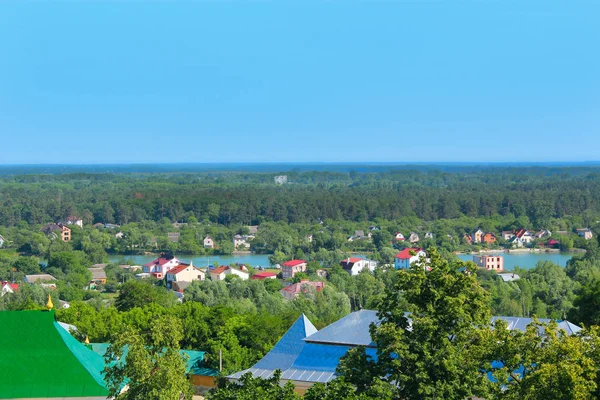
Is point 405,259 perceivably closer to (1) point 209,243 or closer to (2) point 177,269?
(2) point 177,269

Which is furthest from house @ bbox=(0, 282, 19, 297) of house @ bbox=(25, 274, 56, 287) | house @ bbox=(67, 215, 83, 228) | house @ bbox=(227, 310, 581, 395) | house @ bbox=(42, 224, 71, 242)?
house @ bbox=(67, 215, 83, 228)

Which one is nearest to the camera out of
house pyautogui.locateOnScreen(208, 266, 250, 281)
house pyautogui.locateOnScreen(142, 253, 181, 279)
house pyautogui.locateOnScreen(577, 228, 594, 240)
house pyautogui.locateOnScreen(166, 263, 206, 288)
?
house pyautogui.locateOnScreen(166, 263, 206, 288)

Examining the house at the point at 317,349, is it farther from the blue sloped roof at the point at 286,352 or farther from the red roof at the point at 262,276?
the red roof at the point at 262,276

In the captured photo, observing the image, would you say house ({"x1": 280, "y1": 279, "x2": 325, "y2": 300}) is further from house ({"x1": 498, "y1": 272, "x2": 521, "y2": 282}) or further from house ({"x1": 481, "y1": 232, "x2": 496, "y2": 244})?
house ({"x1": 481, "y1": 232, "x2": 496, "y2": 244})

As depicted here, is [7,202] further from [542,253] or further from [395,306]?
[395,306]

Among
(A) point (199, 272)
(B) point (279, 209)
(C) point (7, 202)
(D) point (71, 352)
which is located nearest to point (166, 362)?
(D) point (71, 352)

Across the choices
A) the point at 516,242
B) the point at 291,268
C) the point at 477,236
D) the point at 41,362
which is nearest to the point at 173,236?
the point at 291,268
